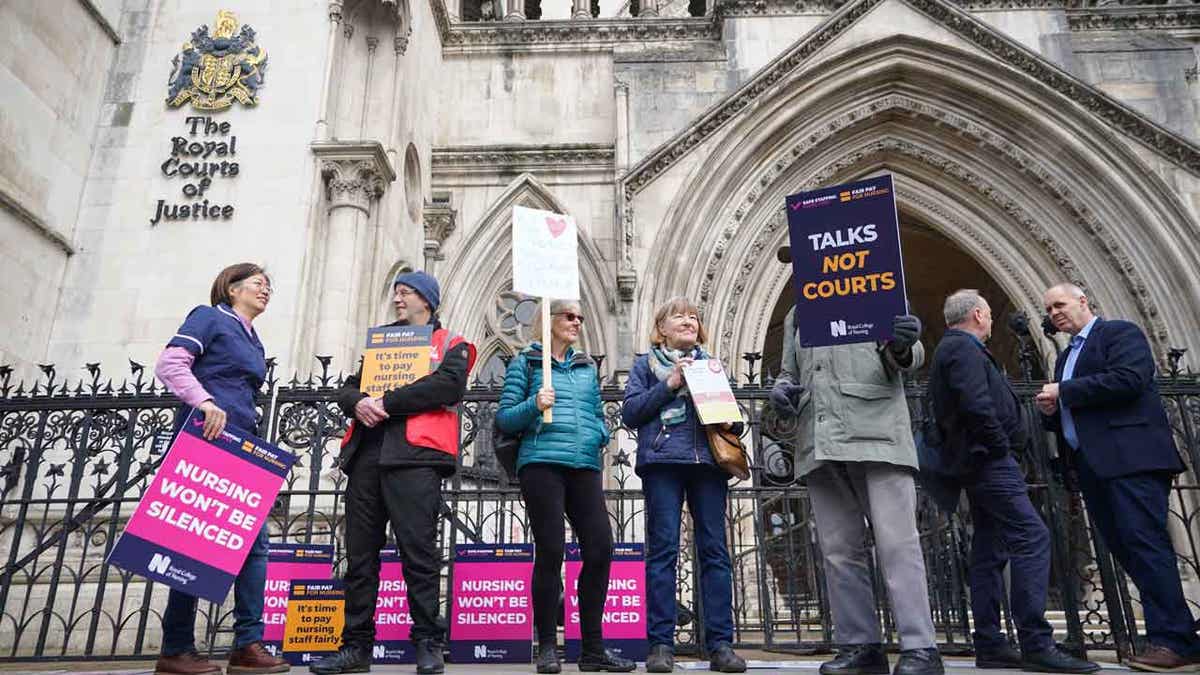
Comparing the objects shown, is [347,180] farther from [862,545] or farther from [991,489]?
[991,489]

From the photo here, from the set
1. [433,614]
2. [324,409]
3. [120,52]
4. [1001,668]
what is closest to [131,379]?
[324,409]

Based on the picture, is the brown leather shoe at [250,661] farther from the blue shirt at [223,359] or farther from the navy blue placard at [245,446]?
the blue shirt at [223,359]

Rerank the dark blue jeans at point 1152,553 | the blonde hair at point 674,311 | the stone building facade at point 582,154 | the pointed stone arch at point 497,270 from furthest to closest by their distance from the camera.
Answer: the pointed stone arch at point 497,270, the stone building facade at point 582,154, the blonde hair at point 674,311, the dark blue jeans at point 1152,553

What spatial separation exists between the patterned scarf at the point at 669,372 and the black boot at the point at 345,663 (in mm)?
1862

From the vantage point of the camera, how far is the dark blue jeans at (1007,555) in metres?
4.15

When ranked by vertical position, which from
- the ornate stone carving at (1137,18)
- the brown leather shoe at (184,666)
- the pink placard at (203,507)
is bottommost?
the brown leather shoe at (184,666)

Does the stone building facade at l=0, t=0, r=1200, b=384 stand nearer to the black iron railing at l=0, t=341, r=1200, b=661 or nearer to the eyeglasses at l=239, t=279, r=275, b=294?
the black iron railing at l=0, t=341, r=1200, b=661

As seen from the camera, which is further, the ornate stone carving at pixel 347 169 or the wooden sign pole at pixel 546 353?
the ornate stone carving at pixel 347 169

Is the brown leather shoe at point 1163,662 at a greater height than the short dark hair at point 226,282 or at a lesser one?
lesser

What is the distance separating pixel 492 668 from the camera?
455 centimetres

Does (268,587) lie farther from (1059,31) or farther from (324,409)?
(1059,31)

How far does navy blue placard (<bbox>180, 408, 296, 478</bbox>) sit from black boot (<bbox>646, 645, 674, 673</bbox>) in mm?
2106

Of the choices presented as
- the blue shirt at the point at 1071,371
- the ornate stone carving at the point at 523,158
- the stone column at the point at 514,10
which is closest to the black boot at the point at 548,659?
the blue shirt at the point at 1071,371

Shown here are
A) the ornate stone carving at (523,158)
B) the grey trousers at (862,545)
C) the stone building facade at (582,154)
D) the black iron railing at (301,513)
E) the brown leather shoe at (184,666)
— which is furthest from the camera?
the ornate stone carving at (523,158)
